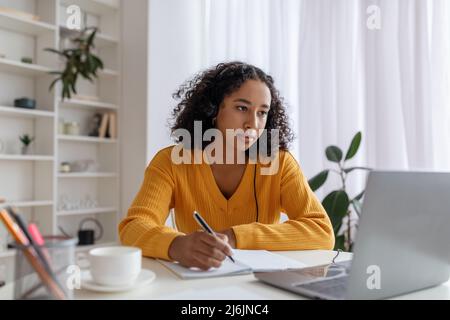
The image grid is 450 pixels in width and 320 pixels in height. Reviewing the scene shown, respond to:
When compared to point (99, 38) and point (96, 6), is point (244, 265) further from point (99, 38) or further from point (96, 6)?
point (96, 6)

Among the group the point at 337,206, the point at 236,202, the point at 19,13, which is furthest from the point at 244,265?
the point at 19,13

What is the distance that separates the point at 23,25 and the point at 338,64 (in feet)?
6.66

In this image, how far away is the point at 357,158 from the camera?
240 centimetres

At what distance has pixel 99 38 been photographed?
10.4ft

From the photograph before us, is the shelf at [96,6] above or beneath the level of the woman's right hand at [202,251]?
above

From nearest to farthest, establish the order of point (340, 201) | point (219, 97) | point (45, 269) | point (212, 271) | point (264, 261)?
point (45, 269) < point (212, 271) < point (264, 261) < point (219, 97) < point (340, 201)

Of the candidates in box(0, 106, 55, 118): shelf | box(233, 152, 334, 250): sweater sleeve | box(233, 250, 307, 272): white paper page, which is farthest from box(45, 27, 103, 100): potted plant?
box(233, 250, 307, 272): white paper page

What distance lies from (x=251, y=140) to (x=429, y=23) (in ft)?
4.41

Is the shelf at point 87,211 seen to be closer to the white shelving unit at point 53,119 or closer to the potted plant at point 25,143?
the white shelving unit at point 53,119

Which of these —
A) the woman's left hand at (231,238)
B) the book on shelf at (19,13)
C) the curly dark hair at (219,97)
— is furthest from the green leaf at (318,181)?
the book on shelf at (19,13)

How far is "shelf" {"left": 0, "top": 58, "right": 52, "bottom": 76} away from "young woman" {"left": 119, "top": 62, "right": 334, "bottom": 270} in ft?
5.16

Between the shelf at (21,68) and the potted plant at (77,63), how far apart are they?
10 centimetres

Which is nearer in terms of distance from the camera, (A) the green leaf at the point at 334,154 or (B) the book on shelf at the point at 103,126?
(A) the green leaf at the point at 334,154

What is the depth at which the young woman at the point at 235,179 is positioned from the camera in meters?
1.16
